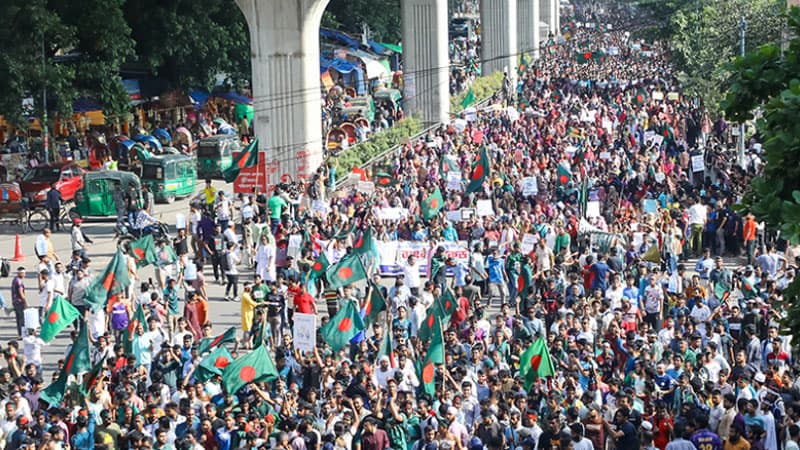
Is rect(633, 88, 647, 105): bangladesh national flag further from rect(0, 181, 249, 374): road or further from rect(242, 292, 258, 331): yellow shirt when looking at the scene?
rect(242, 292, 258, 331): yellow shirt

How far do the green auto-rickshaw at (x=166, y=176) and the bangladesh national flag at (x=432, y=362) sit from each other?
66.8 ft

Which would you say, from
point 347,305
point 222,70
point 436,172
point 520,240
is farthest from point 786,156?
point 222,70

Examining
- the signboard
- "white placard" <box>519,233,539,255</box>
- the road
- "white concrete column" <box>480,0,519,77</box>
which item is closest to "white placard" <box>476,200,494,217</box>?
"white placard" <box>519,233,539,255</box>

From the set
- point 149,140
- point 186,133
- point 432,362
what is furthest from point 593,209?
point 186,133

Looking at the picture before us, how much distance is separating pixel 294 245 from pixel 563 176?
774 cm

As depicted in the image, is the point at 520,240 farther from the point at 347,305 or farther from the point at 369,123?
the point at 369,123

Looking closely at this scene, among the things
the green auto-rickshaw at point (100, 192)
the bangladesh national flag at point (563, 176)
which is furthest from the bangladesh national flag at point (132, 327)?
the green auto-rickshaw at point (100, 192)

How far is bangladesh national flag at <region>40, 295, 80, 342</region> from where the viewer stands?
20.1 m

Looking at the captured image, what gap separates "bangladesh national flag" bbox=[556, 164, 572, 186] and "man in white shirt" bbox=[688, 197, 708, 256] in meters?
4.18

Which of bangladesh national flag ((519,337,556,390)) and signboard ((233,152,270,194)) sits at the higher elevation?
signboard ((233,152,270,194))

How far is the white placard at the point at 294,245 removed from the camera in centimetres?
2502

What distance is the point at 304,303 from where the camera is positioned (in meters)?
20.4

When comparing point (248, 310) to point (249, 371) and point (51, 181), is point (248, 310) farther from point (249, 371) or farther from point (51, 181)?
point (51, 181)

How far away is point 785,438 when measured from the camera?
1451 cm
